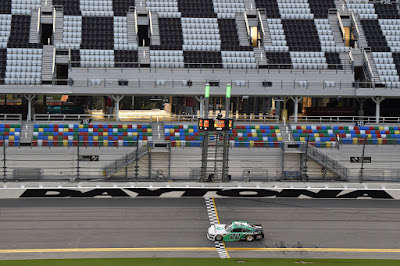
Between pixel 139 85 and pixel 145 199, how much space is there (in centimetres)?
1830

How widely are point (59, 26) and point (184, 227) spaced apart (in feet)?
113

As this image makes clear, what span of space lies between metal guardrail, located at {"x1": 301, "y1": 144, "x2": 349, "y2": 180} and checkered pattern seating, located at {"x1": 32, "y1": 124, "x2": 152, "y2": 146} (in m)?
13.7

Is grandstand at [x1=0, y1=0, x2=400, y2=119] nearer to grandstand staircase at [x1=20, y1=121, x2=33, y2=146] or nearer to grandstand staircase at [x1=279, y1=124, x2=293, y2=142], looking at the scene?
grandstand staircase at [x1=20, y1=121, x2=33, y2=146]

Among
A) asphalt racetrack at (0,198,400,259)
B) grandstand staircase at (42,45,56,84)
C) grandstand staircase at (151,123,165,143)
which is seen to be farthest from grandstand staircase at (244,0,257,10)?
asphalt racetrack at (0,198,400,259)

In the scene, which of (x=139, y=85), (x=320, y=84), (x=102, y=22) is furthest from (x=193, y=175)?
(x=102, y=22)

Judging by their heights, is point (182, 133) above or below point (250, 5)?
below

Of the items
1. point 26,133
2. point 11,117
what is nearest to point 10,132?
point 26,133

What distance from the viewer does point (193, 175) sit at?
50375mm

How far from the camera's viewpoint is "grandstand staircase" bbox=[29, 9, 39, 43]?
2506 inches

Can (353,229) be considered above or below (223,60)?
below

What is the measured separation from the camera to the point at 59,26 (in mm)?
65750

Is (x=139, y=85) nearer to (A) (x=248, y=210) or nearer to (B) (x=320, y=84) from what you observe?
(B) (x=320, y=84)

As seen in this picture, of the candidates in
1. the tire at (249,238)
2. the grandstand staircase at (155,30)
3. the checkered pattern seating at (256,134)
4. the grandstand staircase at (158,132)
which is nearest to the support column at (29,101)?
the grandstand staircase at (158,132)

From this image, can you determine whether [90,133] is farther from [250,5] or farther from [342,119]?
[250,5]
